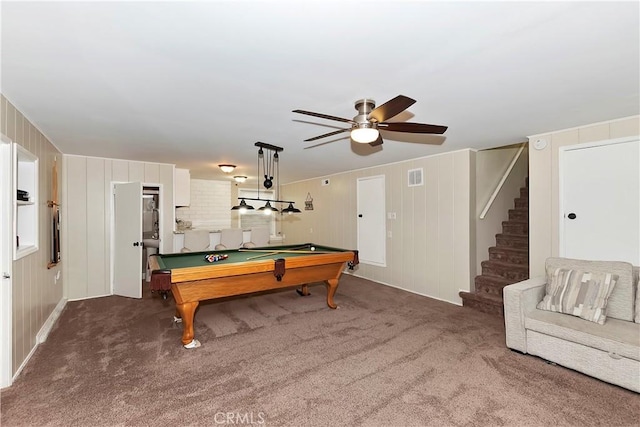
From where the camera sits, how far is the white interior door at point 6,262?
2.28 metres

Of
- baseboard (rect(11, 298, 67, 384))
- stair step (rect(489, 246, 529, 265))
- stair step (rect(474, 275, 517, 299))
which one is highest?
stair step (rect(489, 246, 529, 265))

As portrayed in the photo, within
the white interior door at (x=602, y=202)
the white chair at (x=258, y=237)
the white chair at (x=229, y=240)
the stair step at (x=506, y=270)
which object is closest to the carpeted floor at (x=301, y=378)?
the stair step at (x=506, y=270)

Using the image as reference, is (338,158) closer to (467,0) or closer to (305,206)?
(305,206)

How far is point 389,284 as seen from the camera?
5477 mm

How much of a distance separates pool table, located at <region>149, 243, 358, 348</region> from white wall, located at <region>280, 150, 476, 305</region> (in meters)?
1.48

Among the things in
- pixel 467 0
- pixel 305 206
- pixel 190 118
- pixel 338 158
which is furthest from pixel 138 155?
pixel 467 0

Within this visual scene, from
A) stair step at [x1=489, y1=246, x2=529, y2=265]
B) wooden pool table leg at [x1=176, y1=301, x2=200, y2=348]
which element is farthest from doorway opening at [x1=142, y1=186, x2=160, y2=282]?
stair step at [x1=489, y1=246, x2=529, y2=265]

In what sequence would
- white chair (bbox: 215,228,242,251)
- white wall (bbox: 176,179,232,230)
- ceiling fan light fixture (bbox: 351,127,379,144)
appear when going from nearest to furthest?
ceiling fan light fixture (bbox: 351,127,379,144), white chair (bbox: 215,228,242,251), white wall (bbox: 176,179,232,230)

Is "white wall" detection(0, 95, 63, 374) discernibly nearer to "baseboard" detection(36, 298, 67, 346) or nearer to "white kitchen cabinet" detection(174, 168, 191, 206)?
"baseboard" detection(36, 298, 67, 346)

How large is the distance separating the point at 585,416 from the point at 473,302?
2.17 meters

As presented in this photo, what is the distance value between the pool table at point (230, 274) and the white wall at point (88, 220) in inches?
75.3

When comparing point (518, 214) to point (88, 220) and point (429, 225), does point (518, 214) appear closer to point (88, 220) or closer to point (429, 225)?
point (429, 225)

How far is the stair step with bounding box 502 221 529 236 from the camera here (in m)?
4.67

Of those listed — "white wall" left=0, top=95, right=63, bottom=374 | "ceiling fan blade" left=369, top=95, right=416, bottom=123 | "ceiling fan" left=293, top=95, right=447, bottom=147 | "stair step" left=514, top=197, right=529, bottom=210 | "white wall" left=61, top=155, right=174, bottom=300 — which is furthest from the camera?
"stair step" left=514, top=197, right=529, bottom=210
